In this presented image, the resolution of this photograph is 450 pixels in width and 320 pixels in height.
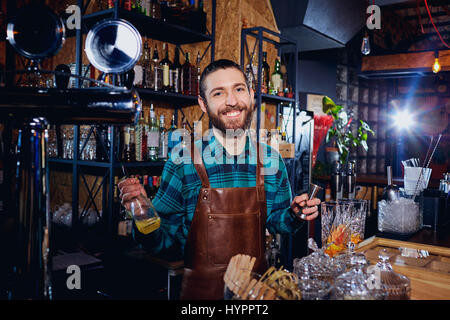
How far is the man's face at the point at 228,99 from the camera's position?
1.70 m

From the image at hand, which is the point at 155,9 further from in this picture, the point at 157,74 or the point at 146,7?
the point at 157,74

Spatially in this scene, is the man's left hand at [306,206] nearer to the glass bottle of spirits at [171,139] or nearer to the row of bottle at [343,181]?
the glass bottle of spirits at [171,139]

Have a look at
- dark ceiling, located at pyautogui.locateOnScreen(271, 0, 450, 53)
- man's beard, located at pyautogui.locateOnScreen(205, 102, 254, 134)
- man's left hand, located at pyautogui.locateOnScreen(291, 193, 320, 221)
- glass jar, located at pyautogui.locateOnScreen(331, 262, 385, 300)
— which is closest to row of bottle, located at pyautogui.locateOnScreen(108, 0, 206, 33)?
dark ceiling, located at pyautogui.locateOnScreen(271, 0, 450, 53)

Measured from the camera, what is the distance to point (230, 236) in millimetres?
1655

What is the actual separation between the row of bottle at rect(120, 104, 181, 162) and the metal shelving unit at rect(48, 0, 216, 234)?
83 millimetres

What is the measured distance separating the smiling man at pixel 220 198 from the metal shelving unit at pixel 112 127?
30.8 inches

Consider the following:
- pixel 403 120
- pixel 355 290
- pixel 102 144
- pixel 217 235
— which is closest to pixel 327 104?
pixel 102 144

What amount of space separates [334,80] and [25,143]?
668 centimetres

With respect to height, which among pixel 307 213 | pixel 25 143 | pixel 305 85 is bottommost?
pixel 307 213

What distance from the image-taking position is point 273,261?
3.63m

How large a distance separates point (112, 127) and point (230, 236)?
1.15 m

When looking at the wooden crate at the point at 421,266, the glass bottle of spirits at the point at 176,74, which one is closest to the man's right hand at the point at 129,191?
the wooden crate at the point at 421,266
